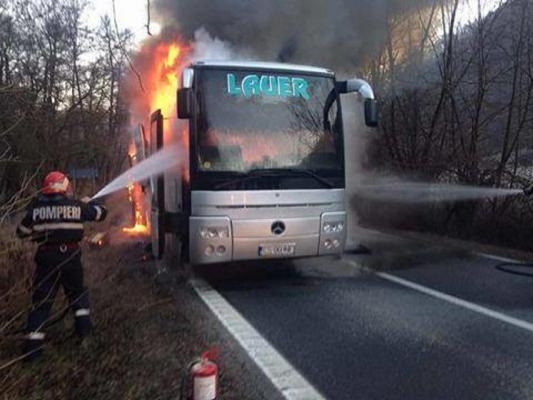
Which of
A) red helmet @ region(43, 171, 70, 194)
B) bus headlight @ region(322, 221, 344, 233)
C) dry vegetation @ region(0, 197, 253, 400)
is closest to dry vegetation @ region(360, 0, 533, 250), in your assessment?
bus headlight @ region(322, 221, 344, 233)

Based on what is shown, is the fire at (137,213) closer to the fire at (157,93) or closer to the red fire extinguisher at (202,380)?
the fire at (157,93)

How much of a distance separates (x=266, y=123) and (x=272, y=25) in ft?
11.3

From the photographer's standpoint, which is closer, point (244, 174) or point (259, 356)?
point (259, 356)

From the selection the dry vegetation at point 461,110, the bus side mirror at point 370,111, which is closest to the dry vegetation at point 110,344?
the bus side mirror at point 370,111

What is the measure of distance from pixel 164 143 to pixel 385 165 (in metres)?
8.21

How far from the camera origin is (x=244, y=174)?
7.23 metres

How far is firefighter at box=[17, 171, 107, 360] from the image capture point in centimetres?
495

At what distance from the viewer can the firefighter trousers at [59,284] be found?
15.8 ft

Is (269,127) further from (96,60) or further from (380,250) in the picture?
(96,60)

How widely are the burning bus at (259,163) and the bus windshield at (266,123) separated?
1 centimetres

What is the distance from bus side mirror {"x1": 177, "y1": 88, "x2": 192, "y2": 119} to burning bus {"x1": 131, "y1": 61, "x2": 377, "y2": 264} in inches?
0.5

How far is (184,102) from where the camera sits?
22.9 ft

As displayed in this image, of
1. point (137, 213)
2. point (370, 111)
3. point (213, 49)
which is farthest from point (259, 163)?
point (137, 213)

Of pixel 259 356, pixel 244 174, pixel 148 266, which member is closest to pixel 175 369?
pixel 259 356
